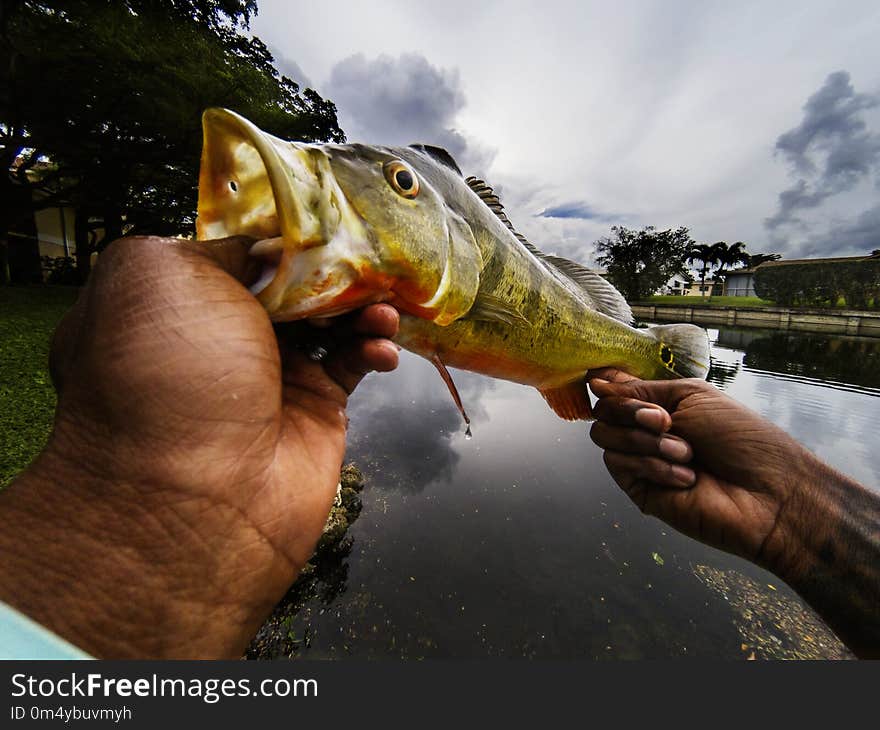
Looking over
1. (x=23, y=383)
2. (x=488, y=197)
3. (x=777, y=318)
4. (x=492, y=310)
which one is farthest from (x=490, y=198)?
(x=777, y=318)

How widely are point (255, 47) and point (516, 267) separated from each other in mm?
18085

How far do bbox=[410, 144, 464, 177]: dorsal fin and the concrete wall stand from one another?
3469cm

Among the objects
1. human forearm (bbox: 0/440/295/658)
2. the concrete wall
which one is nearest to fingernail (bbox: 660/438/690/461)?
human forearm (bbox: 0/440/295/658)

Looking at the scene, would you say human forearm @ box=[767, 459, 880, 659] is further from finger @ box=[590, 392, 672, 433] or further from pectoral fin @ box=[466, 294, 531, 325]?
pectoral fin @ box=[466, 294, 531, 325]

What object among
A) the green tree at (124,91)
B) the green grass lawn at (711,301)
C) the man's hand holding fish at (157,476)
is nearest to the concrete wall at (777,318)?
the green grass lawn at (711,301)

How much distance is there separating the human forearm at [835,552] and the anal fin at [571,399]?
1250mm

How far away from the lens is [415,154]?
5.81 feet

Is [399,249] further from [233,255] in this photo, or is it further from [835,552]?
[835,552]

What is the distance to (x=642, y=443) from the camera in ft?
8.05

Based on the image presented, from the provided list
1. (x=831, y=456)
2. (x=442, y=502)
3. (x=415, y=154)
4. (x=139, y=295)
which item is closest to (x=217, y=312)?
(x=139, y=295)

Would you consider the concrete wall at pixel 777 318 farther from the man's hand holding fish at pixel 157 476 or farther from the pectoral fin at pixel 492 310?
the man's hand holding fish at pixel 157 476

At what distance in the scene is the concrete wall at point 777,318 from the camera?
38.4 meters

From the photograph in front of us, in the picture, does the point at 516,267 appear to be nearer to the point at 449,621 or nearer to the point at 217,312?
the point at 217,312

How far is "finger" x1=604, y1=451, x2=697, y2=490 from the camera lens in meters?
2.35
